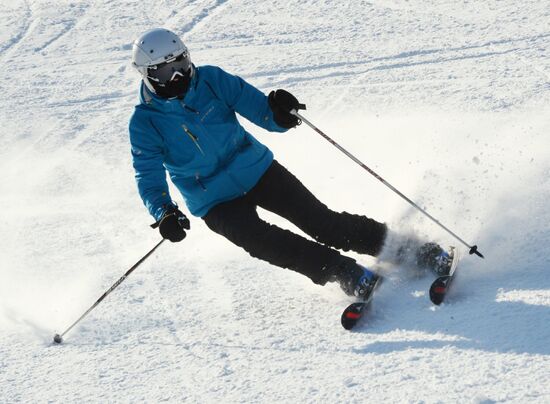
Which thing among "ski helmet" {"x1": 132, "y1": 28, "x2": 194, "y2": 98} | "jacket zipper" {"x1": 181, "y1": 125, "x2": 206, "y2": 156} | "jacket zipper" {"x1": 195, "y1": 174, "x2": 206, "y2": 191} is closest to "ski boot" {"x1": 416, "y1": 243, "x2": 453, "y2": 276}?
"jacket zipper" {"x1": 195, "y1": 174, "x2": 206, "y2": 191}

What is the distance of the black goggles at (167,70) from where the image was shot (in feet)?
14.3

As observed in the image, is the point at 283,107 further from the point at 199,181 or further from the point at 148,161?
the point at 148,161

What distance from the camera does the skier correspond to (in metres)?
4.30

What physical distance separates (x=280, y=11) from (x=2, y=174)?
5.09 meters

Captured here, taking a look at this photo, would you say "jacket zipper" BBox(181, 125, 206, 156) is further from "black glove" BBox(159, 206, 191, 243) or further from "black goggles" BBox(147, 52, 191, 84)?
"black glove" BBox(159, 206, 191, 243)

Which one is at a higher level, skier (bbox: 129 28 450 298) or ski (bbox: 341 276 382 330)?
skier (bbox: 129 28 450 298)

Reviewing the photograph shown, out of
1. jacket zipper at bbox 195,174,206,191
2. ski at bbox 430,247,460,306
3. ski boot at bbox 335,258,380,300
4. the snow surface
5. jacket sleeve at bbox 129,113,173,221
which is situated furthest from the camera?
jacket zipper at bbox 195,174,206,191

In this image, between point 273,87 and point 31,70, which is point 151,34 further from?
point 31,70

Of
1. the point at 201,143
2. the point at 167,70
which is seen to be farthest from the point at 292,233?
the point at 167,70

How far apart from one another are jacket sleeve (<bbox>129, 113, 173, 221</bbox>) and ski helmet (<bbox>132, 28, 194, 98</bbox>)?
233mm

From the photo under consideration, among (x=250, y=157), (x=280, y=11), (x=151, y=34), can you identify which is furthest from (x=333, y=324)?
(x=280, y=11)

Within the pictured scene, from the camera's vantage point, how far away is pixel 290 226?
593 cm

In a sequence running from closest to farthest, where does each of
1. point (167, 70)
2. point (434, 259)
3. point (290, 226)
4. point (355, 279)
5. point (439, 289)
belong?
point (439, 289), point (355, 279), point (434, 259), point (167, 70), point (290, 226)

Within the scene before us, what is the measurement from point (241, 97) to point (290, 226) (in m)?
1.57
